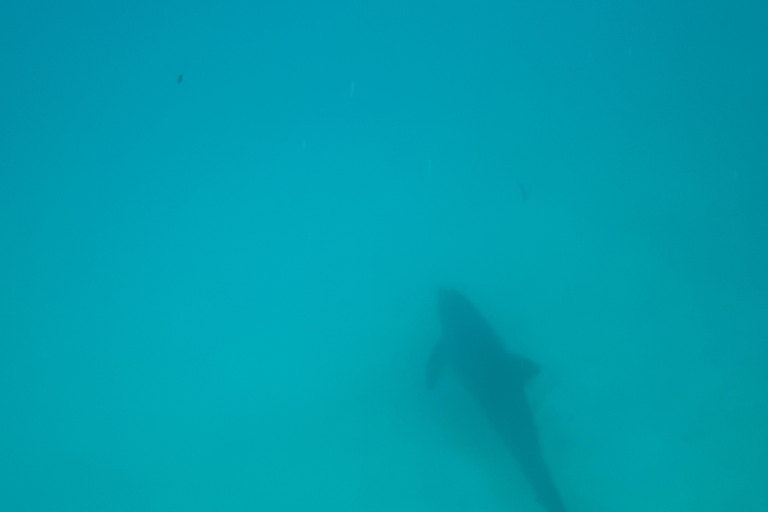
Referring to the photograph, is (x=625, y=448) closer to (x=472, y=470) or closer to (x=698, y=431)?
(x=698, y=431)

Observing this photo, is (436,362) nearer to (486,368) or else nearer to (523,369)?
(486,368)

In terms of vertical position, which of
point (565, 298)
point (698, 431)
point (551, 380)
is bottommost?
point (698, 431)

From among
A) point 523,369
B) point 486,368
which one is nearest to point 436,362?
point 486,368

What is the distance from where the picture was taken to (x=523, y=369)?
11.5ft

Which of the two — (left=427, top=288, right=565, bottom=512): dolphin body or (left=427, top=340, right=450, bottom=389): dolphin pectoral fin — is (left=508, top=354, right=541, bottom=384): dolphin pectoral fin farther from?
(left=427, top=340, right=450, bottom=389): dolphin pectoral fin

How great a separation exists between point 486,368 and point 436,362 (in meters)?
0.32

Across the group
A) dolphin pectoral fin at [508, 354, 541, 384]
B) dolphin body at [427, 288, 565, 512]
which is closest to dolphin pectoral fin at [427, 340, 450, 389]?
dolphin body at [427, 288, 565, 512]

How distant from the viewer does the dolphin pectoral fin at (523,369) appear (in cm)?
352

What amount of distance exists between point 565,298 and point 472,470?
3.94 feet

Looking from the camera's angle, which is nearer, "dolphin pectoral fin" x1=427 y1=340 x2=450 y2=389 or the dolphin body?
the dolphin body

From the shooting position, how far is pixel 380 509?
3.38 meters

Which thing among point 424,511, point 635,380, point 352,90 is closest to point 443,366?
point 424,511

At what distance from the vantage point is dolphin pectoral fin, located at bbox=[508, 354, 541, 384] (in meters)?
3.52

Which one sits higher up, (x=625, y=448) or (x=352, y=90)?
(x=352, y=90)
